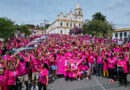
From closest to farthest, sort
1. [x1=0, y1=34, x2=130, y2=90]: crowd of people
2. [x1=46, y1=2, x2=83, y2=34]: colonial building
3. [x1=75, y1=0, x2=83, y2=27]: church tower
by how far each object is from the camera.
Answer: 1. [x1=0, y1=34, x2=130, y2=90]: crowd of people
2. [x1=46, y1=2, x2=83, y2=34]: colonial building
3. [x1=75, y1=0, x2=83, y2=27]: church tower

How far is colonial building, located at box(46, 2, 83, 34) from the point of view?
8156 cm

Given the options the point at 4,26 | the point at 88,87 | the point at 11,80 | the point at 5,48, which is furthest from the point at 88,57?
the point at 4,26

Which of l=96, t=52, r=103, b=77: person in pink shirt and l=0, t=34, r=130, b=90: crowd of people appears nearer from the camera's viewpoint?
l=0, t=34, r=130, b=90: crowd of people

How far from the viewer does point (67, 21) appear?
84.1 metres

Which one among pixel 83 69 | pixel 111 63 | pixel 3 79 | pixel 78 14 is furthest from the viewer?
pixel 78 14

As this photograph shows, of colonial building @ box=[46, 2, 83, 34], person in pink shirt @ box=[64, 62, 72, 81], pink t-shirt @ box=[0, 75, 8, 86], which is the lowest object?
person in pink shirt @ box=[64, 62, 72, 81]

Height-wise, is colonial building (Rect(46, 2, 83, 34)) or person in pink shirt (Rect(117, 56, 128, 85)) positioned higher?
colonial building (Rect(46, 2, 83, 34))

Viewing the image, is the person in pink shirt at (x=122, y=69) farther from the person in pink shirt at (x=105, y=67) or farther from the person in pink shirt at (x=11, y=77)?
the person in pink shirt at (x=11, y=77)

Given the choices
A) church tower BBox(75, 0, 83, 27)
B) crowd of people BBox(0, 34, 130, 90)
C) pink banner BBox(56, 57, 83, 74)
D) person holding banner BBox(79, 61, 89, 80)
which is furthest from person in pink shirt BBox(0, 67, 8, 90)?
church tower BBox(75, 0, 83, 27)

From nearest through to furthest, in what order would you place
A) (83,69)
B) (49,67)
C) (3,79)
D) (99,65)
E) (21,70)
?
(3,79) → (21,70) → (49,67) → (83,69) → (99,65)

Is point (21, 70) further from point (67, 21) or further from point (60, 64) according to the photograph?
point (67, 21)

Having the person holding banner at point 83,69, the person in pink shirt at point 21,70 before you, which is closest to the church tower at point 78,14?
the person holding banner at point 83,69

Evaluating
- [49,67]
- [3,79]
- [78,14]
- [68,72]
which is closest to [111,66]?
[68,72]

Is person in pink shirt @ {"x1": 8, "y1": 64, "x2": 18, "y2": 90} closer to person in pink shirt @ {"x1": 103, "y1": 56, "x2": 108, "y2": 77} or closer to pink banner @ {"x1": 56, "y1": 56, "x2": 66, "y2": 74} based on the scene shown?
pink banner @ {"x1": 56, "y1": 56, "x2": 66, "y2": 74}
